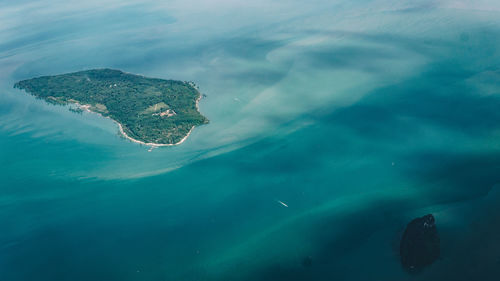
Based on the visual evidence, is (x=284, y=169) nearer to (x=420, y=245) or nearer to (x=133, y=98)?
(x=420, y=245)

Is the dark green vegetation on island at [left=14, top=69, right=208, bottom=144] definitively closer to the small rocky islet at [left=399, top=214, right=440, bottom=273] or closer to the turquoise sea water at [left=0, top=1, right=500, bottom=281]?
the turquoise sea water at [left=0, top=1, right=500, bottom=281]

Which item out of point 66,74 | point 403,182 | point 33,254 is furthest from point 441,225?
point 66,74

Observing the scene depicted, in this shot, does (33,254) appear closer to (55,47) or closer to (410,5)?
(55,47)

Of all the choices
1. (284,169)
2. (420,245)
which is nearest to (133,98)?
(284,169)

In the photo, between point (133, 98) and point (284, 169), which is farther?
point (133, 98)

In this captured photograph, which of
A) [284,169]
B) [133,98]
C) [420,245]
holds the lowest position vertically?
[420,245]

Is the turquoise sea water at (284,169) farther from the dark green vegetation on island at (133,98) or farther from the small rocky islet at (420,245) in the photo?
the dark green vegetation on island at (133,98)

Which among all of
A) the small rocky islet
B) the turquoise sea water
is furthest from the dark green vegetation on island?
the small rocky islet
